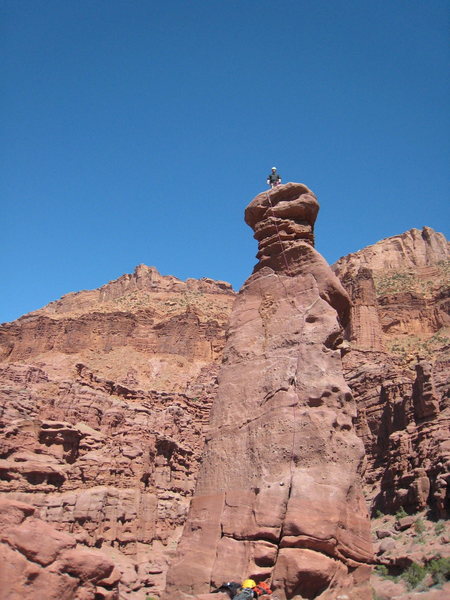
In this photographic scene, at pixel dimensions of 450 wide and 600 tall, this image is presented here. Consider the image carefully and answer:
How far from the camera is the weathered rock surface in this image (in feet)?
16.9

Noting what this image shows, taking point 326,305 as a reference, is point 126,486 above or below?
below

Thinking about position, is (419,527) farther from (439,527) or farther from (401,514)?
(401,514)

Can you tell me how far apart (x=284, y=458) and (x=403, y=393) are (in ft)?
80.8

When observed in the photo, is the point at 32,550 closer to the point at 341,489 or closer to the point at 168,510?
the point at 341,489

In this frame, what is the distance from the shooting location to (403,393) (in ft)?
96.8

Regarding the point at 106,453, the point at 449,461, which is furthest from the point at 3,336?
the point at 449,461

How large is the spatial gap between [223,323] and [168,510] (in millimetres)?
51106

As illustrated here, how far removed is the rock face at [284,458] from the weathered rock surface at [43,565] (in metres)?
1.47

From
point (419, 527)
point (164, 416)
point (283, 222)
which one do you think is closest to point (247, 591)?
point (283, 222)

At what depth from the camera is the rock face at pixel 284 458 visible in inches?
246

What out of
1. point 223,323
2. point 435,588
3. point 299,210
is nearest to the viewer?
point 299,210

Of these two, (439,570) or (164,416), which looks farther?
(164,416)

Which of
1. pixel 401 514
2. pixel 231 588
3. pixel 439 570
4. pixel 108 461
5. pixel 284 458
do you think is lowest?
pixel 439 570

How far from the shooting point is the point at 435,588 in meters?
12.9
